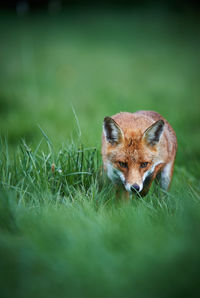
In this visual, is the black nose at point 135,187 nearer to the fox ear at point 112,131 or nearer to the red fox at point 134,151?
the red fox at point 134,151

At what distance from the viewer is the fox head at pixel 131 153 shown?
4414 millimetres

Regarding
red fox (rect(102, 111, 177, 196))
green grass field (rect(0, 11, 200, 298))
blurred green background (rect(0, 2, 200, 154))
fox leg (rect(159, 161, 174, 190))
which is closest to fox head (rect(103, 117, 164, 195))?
red fox (rect(102, 111, 177, 196))

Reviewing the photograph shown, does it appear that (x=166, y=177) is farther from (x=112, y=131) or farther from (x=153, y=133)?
(x=112, y=131)

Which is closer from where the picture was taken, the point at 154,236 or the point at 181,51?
the point at 154,236

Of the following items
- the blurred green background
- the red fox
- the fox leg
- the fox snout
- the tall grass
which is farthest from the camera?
the blurred green background

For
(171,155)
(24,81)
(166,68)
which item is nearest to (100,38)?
(166,68)

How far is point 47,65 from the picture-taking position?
1627 centimetres

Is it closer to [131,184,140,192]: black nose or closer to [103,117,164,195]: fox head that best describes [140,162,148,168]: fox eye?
[103,117,164,195]: fox head

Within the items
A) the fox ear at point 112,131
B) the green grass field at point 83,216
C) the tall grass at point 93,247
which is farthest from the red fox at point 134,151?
the tall grass at point 93,247

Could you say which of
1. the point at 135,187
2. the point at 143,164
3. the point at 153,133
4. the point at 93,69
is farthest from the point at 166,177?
the point at 93,69

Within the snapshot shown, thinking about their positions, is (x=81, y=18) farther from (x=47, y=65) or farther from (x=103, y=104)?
(x=103, y=104)

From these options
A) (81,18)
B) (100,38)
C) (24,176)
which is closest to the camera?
(24,176)

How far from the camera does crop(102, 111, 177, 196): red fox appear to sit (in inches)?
173

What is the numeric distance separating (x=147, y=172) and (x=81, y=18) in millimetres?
25167
